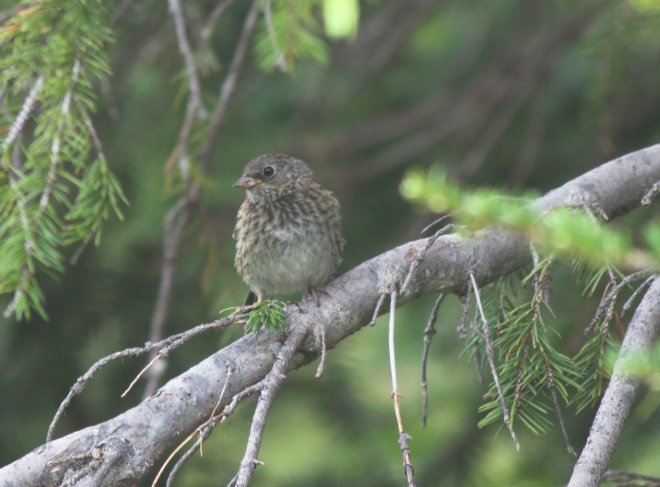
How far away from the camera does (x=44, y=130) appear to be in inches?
102

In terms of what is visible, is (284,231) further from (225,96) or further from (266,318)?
(266,318)

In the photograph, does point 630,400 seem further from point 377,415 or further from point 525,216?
point 377,415

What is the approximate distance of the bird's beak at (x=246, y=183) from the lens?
4129 millimetres

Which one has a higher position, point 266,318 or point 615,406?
point 266,318

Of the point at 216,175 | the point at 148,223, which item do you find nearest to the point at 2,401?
the point at 148,223

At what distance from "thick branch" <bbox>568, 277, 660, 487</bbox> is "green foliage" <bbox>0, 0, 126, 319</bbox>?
1328 millimetres

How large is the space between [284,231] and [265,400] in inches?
76.7

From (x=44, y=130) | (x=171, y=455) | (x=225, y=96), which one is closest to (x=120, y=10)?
(x=225, y=96)

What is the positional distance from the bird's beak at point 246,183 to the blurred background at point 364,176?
10 cm

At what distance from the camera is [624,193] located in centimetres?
277

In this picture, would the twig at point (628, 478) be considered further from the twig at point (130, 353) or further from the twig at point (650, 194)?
the twig at point (130, 353)

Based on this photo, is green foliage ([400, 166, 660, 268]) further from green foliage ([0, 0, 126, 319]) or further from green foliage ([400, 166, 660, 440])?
green foliage ([0, 0, 126, 319])

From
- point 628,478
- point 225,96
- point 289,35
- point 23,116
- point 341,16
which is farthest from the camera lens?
point 225,96

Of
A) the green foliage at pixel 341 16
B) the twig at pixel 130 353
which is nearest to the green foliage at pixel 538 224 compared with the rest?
the green foliage at pixel 341 16
